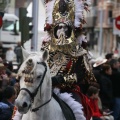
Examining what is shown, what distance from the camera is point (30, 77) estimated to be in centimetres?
705

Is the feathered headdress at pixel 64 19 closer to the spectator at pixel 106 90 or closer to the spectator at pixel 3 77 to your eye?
the spectator at pixel 3 77

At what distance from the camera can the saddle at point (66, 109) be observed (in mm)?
8016

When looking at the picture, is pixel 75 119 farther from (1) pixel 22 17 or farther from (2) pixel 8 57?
Answer: (2) pixel 8 57

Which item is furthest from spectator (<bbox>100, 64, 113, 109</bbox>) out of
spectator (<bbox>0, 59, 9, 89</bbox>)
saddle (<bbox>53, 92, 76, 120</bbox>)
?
saddle (<bbox>53, 92, 76, 120</bbox>)

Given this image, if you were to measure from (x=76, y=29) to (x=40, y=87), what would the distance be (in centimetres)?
217

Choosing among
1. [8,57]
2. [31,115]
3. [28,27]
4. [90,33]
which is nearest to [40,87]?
[31,115]

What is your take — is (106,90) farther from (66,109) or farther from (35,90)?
(35,90)

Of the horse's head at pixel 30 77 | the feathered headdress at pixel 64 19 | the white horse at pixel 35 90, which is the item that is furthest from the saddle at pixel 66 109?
the feathered headdress at pixel 64 19

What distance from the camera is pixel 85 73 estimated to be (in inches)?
353

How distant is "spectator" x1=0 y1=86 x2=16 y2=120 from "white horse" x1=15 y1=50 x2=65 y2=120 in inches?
53.1

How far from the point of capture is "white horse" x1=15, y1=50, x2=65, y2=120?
6.93 meters

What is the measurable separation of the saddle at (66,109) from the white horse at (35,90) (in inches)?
8.1

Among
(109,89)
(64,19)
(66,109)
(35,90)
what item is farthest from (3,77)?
(109,89)

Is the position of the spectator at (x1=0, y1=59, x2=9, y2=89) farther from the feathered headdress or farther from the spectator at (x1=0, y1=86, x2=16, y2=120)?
the feathered headdress
